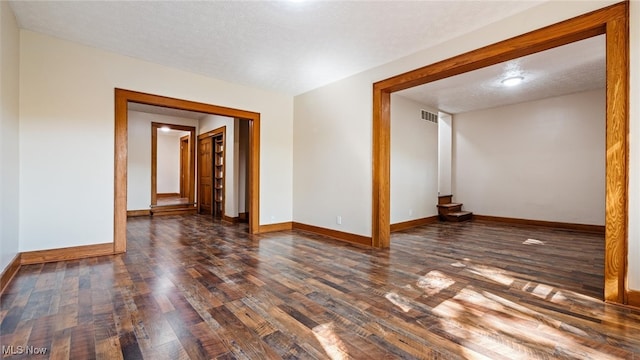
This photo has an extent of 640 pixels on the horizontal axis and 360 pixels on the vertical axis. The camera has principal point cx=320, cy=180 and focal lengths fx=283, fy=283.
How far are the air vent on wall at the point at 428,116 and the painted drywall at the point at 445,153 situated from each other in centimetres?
94

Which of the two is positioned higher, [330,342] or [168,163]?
[168,163]

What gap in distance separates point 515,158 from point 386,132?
13.8 feet

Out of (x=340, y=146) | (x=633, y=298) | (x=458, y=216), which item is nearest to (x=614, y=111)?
(x=633, y=298)

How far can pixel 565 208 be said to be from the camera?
5.82m

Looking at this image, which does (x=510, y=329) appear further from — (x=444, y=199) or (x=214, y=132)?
(x=214, y=132)

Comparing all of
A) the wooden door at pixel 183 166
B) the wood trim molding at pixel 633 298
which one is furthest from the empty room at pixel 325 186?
the wooden door at pixel 183 166

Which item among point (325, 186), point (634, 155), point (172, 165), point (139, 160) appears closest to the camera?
point (634, 155)

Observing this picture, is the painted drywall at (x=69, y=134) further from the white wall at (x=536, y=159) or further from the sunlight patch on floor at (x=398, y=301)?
the white wall at (x=536, y=159)

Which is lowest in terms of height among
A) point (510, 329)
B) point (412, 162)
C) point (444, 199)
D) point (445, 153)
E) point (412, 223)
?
point (510, 329)

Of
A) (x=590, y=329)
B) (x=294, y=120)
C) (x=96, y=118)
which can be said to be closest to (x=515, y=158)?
(x=294, y=120)

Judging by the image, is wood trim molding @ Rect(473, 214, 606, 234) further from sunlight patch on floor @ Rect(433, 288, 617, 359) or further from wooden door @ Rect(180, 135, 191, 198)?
wooden door @ Rect(180, 135, 191, 198)

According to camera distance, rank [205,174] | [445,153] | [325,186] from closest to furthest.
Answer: [325,186] → [445,153] → [205,174]

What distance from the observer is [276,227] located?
215 inches

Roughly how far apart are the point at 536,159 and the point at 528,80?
221cm
